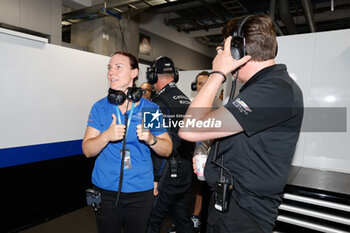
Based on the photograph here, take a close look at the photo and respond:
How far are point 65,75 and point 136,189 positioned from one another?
7.27 ft

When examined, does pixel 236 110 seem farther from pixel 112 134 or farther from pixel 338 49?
pixel 338 49

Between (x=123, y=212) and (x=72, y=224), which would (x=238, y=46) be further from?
(x=72, y=224)

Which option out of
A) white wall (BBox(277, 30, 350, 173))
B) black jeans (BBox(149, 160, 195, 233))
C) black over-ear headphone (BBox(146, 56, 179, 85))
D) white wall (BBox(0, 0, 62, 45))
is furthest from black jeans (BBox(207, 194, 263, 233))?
white wall (BBox(0, 0, 62, 45))

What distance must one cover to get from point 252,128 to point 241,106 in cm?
10

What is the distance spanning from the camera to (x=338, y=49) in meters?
2.31

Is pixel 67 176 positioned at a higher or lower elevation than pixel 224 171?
lower

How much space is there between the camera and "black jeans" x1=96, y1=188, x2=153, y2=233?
1409 millimetres

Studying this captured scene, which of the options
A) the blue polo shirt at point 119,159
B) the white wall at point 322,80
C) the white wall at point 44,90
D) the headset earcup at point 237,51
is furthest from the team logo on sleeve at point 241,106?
the white wall at point 44,90

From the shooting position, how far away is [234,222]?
103 centimetres

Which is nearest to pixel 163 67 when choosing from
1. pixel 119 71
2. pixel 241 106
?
pixel 119 71

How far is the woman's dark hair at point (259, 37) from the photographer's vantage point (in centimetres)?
100

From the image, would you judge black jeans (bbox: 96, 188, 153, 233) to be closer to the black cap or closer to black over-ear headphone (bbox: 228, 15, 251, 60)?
black over-ear headphone (bbox: 228, 15, 251, 60)

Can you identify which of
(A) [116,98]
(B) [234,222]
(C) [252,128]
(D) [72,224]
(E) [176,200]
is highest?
(A) [116,98]

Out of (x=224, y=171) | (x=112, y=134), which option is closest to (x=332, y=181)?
(x=224, y=171)
